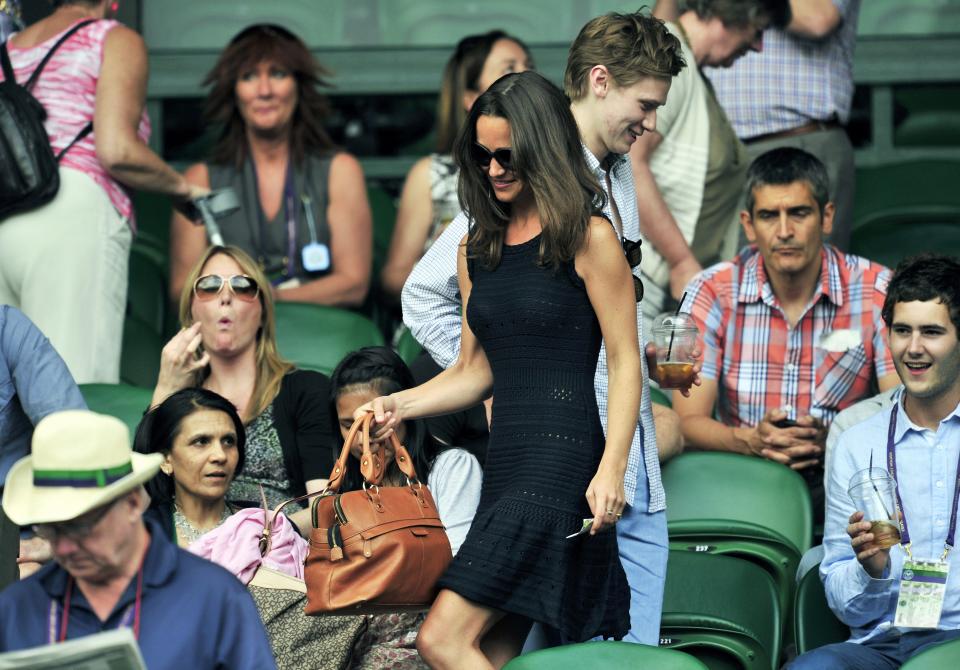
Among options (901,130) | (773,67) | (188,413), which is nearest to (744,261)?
(773,67)

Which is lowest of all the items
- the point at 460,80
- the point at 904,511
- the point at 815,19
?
the point at 904,511

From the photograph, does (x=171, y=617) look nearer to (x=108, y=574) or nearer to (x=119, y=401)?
(x=108, y=574)

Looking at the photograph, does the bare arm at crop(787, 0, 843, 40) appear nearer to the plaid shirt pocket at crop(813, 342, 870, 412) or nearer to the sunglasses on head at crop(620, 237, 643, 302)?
the plaid shirt pocket at crop(813, 342, 870, 412)

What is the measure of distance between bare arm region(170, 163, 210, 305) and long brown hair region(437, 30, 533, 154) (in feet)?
3.30

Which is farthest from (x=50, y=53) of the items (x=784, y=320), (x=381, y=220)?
(x=784, y=320)

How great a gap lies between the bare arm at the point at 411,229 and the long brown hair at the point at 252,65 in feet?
1.28

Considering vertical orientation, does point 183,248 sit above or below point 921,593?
above

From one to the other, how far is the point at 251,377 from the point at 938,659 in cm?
273

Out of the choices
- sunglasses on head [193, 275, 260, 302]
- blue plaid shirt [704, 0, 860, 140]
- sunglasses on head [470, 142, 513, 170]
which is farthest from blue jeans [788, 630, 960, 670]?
blue plaid shirt [704, 0, 860, 140]

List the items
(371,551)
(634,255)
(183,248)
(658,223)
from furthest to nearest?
1. (183,248)
2. (658,223)
3. (634,255)
4. (371,551)

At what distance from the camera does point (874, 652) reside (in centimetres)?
504

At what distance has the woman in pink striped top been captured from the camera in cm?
642

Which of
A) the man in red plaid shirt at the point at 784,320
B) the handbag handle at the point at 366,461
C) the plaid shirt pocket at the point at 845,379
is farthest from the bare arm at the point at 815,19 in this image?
the handbag handle at the point at 366,461

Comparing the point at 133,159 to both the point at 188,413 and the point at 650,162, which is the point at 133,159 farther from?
the point at 650,162
